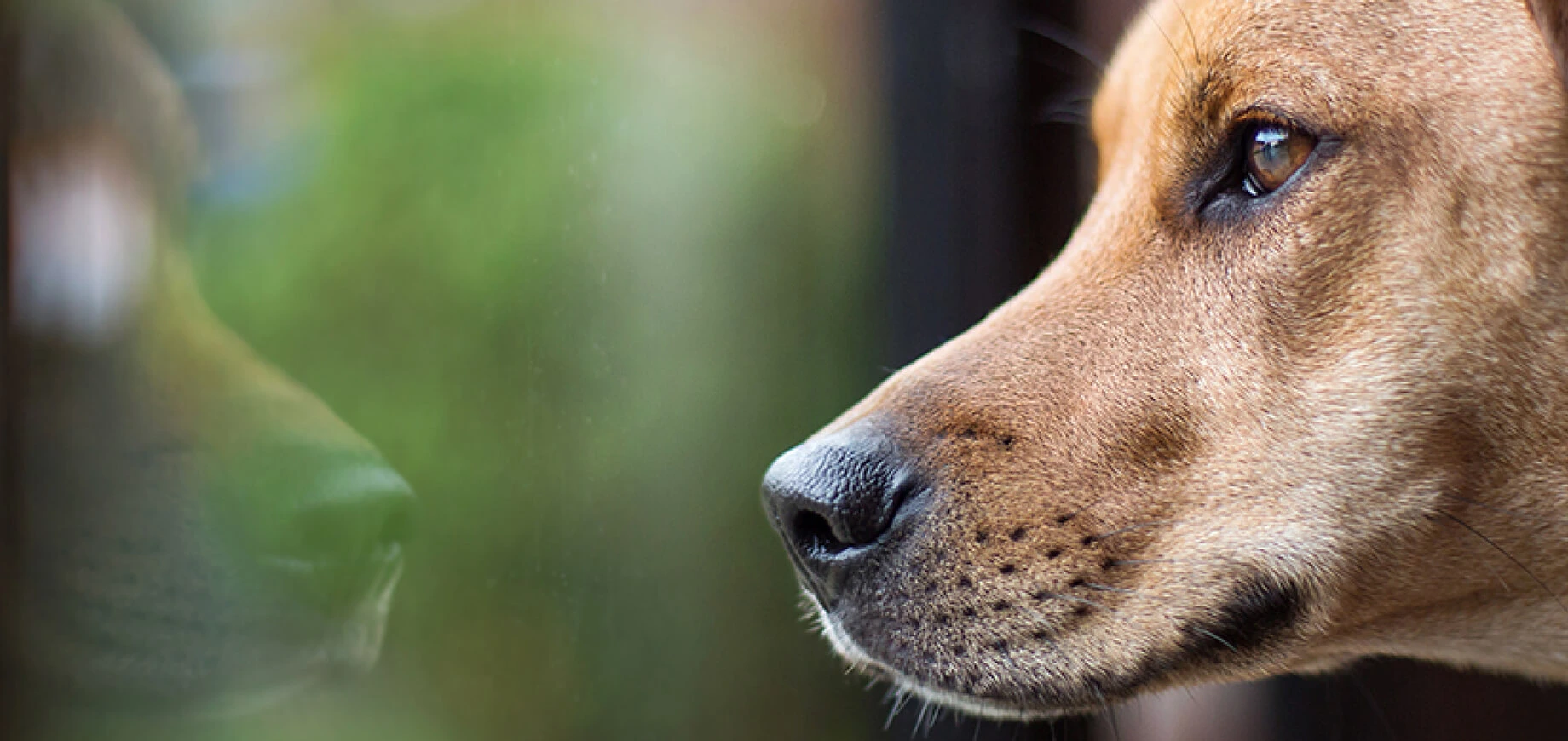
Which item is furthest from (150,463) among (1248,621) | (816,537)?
(1248,621)

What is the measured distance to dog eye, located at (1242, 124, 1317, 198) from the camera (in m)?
1.21

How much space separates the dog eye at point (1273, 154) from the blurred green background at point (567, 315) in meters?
0.59

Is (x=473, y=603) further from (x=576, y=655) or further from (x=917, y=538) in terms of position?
(x=917, y=538)

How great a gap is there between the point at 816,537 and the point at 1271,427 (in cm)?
44

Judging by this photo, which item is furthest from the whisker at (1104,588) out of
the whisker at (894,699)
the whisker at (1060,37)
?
the whisker at (1060,37)

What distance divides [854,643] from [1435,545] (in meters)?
0.55

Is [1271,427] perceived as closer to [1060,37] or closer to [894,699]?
[894,699]

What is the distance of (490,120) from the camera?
4.72ft

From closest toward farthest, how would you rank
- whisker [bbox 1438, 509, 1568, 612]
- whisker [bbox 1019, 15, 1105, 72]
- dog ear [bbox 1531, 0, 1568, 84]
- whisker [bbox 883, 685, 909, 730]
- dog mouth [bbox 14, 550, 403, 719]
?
dog ear [bbox 1531, 0, 1568, 84] → whisker [bbox 1438, 509, 1568, 612] → dog mouth [bbox 14, 550, 403, 719] → whisker [bbox 883, 685, 909, 730] → whisker [bbox 1019, 15, 1105, 72]

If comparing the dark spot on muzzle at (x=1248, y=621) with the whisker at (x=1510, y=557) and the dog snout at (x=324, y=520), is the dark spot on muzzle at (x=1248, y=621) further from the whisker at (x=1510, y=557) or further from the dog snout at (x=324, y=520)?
the dog snout at (x=324, y=520)

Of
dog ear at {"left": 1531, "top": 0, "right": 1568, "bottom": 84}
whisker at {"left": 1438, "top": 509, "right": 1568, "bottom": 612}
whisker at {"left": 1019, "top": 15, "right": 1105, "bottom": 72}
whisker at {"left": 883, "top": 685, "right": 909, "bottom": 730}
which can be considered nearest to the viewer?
dog ear at {"left": 1531, "top": 0, "right": 1568, "bottom": 84}

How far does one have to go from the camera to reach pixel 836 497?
1.22 m

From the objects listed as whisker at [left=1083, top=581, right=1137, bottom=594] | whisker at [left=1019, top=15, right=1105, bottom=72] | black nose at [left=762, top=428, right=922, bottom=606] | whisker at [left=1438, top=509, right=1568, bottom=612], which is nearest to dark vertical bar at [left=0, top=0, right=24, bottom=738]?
black nose at [left=762, top=428, right=922, bottom=606]

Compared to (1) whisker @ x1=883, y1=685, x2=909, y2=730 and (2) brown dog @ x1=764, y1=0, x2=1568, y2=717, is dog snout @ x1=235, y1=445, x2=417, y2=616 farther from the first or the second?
(1) whisker @ x1=883, y1=685, x2=909, y2=730
